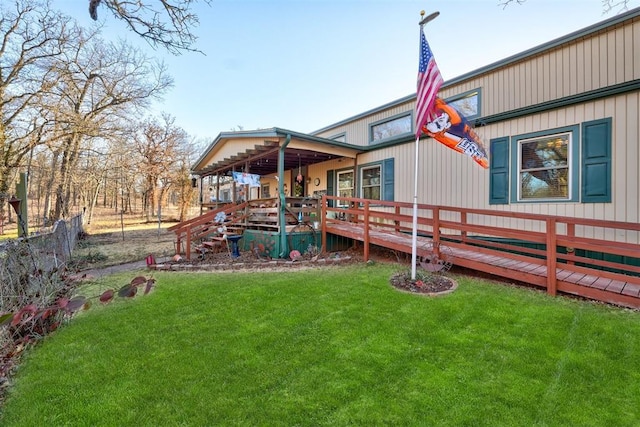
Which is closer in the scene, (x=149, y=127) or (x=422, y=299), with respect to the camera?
(x=422, y=299)

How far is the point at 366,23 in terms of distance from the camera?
880cm

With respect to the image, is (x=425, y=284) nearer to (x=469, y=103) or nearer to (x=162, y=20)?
(x=469, y=103)

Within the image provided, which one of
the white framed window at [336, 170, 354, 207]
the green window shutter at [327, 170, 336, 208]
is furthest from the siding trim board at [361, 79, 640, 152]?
the green window shutter at [327, 170, 336, 208]

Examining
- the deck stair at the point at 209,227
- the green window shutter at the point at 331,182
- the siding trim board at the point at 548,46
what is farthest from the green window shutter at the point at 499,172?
the deck stair at the point at 209,227

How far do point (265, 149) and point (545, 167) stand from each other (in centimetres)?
577

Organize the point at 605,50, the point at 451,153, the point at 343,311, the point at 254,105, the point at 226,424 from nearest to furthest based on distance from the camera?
the point at 226,424
the point at 343,311
the point at 605,50
the point at 451,153
the point at 254,105

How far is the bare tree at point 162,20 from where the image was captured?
372 centimetres

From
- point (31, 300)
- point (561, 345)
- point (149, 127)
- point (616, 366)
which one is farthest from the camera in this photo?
point (149, 127)

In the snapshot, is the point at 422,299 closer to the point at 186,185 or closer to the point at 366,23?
the point at 366,23

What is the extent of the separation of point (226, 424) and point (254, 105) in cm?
2513

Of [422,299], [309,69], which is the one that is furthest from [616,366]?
[309,69]

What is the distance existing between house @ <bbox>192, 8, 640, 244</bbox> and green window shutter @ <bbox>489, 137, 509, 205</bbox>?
0.06 feet

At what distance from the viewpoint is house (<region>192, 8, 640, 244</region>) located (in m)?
4.60

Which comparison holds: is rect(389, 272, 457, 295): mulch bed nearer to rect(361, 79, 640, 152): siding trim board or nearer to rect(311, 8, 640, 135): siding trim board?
rect(361, 79, 640, 152): siding trim board
